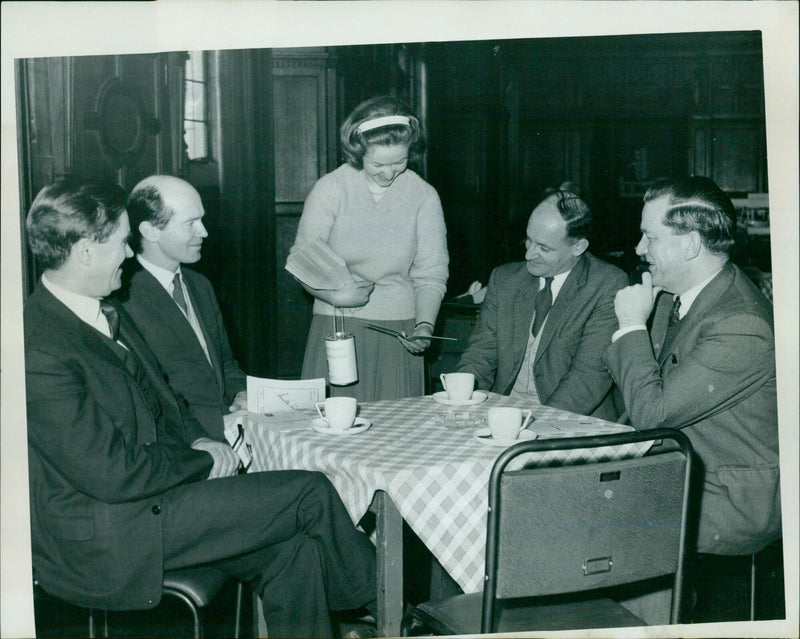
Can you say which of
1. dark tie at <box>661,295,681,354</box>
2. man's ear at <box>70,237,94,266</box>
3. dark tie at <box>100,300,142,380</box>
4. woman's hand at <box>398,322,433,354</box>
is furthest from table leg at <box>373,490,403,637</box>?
woman's hand at <box>398,322,433,354</box>

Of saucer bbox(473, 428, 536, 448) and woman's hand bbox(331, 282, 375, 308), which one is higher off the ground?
woman's hand bbox(331, 282, 375, 308)

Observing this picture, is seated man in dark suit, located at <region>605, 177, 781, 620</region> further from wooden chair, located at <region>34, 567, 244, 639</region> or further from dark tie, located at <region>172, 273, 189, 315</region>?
dark tie, located at <region>172, 273, 189, 315</region>

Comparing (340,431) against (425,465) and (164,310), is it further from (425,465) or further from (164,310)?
(164,310)

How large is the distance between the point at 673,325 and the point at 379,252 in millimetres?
1248

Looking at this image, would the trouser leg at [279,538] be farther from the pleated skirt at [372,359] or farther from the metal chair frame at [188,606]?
the pleated skirt at [372,359]

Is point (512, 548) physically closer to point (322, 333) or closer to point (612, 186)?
point (322, 333)

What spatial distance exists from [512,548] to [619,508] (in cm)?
26

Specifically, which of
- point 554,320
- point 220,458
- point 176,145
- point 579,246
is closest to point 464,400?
point 554,320

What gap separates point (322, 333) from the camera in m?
3.43

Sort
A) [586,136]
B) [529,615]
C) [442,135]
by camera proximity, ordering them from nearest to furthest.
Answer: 1. [529,615]
2. [442,135]
3. [586,136]

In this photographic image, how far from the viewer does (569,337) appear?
3.16 metres

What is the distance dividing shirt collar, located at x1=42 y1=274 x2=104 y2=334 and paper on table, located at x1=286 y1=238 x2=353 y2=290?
113 cm

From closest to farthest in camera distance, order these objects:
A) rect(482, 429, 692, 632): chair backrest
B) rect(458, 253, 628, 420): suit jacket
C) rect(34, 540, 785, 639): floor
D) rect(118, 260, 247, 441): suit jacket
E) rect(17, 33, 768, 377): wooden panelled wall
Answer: rect(482, 429, 692, 632): chair backrest < rect(34, 540, 785, 639): floor < rect(118, 260, 247, 441): suit jacket < rect(458, 253, 628, 420): suit jacket < rect(17, 33, 768, 377): wooden panelled wall

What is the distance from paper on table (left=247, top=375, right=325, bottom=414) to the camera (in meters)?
2.56
